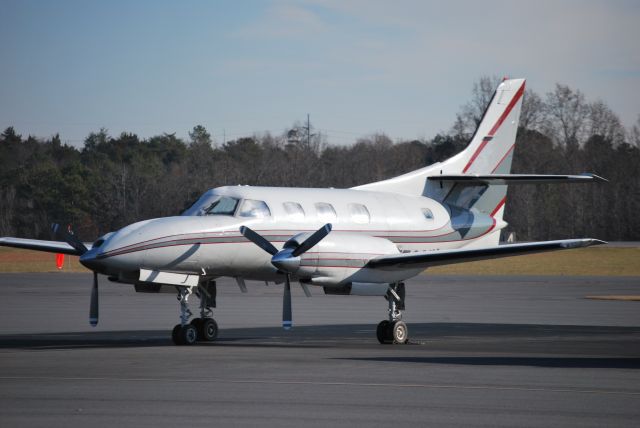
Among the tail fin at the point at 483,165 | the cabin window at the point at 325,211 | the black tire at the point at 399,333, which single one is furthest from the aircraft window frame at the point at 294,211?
the tail fin at the point at 483,165

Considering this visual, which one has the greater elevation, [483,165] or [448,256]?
[483,165]

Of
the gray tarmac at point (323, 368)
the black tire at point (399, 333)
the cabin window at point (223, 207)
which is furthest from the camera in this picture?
the cabin window at point (223, 207)

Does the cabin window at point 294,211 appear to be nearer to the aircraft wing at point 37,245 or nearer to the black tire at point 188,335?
the black tire at point 188,335

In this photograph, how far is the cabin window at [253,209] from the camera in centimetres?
2094

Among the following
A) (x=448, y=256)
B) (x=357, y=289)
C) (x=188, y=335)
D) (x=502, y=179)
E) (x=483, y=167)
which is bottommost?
(x=188, y=335)

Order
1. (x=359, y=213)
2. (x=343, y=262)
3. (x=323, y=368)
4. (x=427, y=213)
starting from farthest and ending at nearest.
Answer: (x=427, y=213) < (x=359, y=213) < (x=343, y=262) < (x=323, y=368)

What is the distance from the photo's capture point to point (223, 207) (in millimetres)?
20969

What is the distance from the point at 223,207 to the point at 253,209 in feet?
2.12

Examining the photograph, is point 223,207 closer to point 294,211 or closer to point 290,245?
point 294,211

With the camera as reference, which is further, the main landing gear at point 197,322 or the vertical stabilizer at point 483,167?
the vertical stabilizer at point 483,167

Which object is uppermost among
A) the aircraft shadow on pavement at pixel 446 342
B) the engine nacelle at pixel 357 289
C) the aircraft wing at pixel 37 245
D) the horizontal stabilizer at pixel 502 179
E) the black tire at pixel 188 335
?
the horizontal stabilizer at pixel 502 179

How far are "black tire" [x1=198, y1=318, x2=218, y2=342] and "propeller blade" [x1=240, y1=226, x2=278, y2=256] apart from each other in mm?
2018

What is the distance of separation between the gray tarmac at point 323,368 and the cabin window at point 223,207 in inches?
109

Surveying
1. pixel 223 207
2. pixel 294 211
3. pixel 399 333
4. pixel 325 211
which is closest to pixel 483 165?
pixel 325 211
